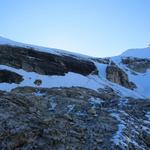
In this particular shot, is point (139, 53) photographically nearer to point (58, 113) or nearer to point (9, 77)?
point (9, 77)

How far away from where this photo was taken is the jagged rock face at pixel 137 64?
75312 millimetres

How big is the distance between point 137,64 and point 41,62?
130 feet

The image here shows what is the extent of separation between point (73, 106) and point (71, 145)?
820 centimetres

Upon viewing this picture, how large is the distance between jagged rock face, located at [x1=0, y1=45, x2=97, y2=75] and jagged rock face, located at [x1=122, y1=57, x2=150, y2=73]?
2802 centimetres

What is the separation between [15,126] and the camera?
16016 mm

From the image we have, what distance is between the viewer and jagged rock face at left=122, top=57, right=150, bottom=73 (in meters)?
75.3

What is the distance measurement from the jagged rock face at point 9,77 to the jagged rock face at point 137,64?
44.9 m

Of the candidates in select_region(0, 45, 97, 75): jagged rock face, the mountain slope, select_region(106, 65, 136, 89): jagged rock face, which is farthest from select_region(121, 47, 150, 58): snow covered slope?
the mountain slope

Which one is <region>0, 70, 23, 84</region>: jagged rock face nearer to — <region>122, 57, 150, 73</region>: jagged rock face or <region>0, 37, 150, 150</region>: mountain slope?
<region>0, 37, 150, 150</region>: mountain slope

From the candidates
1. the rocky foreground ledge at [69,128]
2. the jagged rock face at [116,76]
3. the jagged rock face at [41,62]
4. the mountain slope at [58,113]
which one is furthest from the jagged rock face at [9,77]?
the jagged rock face at [116,76]

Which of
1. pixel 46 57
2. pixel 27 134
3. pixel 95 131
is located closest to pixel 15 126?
pixel 27 134

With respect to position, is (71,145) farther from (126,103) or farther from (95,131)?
(126,103)

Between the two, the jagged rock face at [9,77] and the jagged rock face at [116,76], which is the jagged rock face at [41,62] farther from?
the jagged rock face at [9,77]

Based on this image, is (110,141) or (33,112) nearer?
(110,141)
